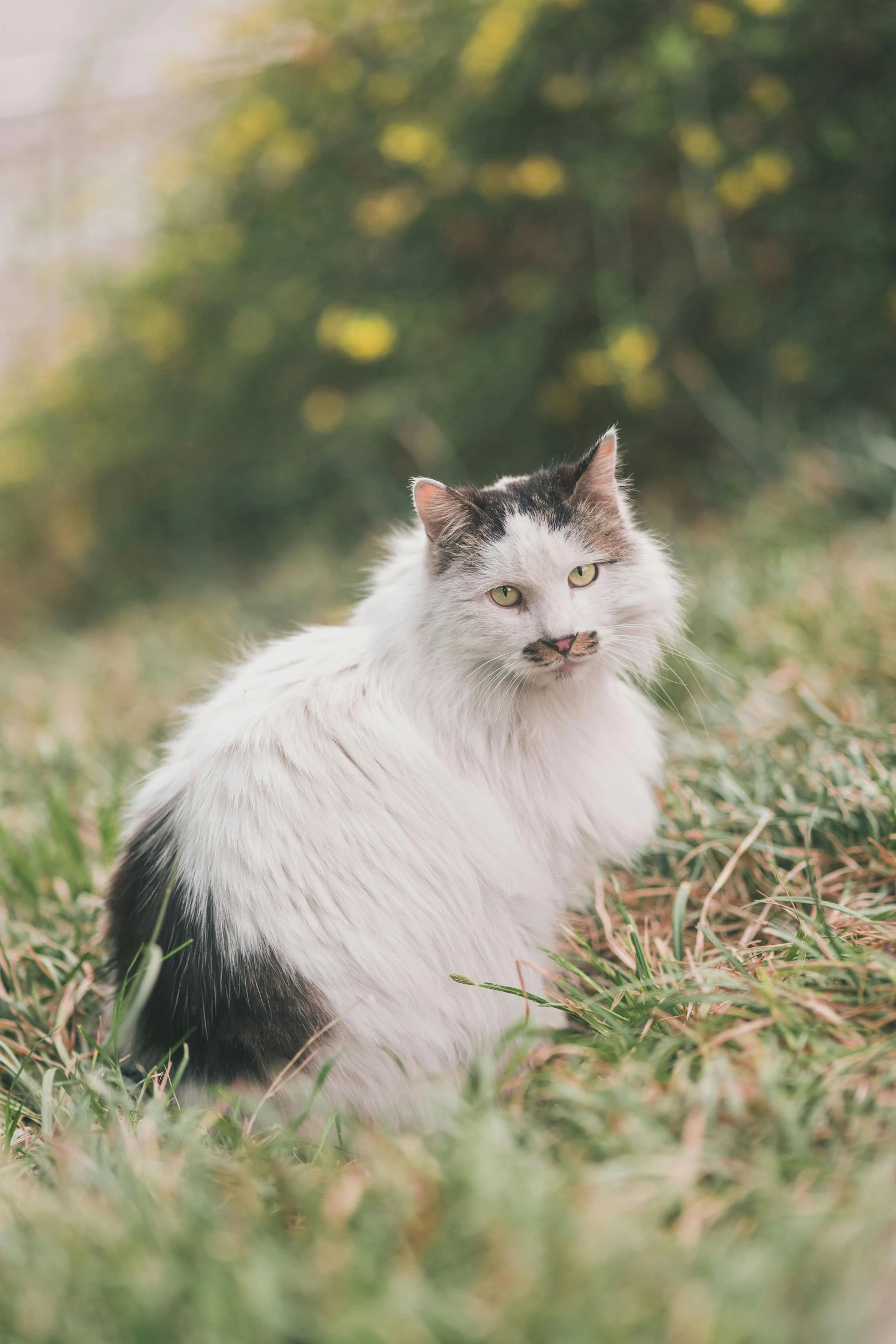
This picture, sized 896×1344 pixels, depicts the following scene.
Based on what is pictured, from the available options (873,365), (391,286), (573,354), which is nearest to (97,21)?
(391,286)

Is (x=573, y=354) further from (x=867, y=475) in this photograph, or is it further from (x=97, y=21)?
(x=97, y=21)

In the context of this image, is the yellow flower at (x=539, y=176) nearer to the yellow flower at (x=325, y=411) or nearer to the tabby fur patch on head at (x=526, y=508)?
the yellow flower at (x=325, y=411)

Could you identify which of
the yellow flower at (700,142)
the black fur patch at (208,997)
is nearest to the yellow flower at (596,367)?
the yellow flower at (700,142)

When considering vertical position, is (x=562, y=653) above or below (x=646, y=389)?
below

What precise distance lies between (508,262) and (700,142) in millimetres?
1472

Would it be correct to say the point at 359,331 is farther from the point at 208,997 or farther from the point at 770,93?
the point at 208,997

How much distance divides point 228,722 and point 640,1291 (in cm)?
113

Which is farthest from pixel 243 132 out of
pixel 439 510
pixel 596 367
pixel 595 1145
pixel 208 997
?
pixel 595 1145

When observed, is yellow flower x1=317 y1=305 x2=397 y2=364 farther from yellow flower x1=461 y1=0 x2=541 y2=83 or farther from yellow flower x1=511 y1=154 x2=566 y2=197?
yellow flower x1=461 y1=0 x2=541 y2=83

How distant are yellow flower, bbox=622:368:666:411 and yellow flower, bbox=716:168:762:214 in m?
0.84

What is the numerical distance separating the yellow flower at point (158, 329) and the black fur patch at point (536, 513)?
454 centimetres

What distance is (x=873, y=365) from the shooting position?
4.66m

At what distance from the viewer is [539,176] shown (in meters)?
4.43

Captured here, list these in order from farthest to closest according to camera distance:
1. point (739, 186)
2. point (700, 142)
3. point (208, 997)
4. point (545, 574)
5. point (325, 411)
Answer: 1. point (325, 411)
2. point (739, 186)
3. point (700, 142)
4. point (545, 574)
5. point (208, 997)
